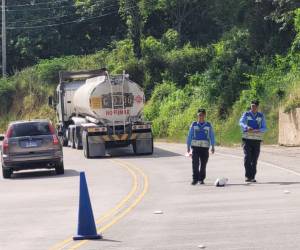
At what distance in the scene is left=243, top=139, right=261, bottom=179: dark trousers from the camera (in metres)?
21.5

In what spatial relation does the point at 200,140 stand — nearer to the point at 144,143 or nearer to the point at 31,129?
the point at 31,129

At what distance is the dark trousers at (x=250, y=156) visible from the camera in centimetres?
2148

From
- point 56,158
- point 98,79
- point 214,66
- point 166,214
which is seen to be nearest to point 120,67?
point 214,66

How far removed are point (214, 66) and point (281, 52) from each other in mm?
3803

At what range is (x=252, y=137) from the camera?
2148cm

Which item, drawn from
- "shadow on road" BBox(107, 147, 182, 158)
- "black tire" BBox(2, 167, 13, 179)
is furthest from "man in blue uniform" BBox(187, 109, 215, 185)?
"shadow on road" BBox(107, 147, 182, 158)

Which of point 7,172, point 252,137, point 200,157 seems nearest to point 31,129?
point 7,172

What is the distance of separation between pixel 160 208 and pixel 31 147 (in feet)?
35.0

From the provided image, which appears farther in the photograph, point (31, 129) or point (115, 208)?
point (31, 129)

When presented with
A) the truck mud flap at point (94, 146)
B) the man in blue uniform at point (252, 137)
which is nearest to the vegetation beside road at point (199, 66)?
the truck mud flap at point (94, 146)

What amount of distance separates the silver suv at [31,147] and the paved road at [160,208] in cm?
50

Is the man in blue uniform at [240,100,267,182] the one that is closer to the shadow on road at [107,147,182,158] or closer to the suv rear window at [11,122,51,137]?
the suv rear window at [11,122,51,137]

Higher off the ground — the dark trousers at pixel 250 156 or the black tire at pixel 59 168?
the dark trousers at pixel 250 156

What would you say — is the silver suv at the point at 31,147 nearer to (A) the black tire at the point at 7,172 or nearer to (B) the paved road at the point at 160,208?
(A) the black tire at the point at 7,172
